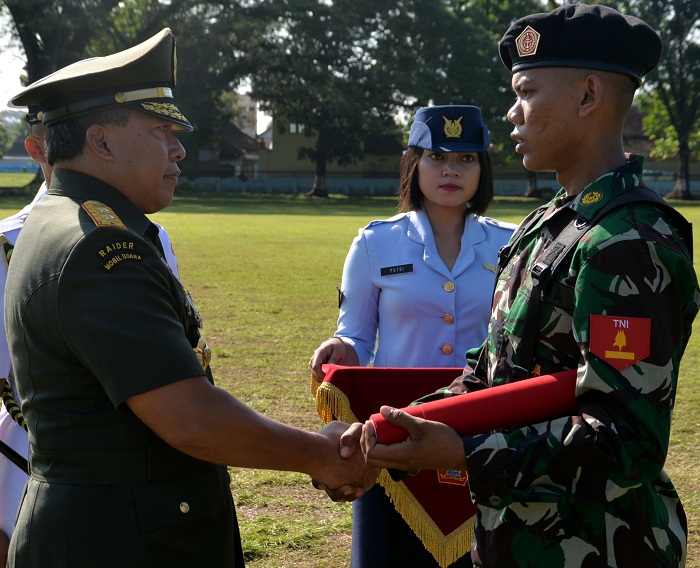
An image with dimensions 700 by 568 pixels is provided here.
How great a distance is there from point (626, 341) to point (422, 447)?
57 cm

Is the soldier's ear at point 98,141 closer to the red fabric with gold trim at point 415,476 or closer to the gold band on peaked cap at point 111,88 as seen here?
the gold band on peaked cap at point 111,88

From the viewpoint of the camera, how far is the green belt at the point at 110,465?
90.0 inches

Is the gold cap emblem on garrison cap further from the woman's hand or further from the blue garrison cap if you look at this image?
the woman's hand

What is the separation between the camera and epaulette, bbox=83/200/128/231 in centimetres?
227

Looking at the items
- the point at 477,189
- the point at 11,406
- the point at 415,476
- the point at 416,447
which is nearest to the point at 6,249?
the point at 11,406

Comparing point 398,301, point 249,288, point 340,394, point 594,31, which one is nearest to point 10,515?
point 340,394

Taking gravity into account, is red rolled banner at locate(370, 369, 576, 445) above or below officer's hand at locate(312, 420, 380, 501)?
above

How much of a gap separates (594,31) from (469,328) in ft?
6.16

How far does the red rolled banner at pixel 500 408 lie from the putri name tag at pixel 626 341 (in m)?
0.15

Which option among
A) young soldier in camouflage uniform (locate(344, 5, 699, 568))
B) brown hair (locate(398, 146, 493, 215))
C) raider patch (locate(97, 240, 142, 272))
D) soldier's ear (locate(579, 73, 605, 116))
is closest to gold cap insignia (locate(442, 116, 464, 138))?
brown hair (locate(398, 146, 493, 215))

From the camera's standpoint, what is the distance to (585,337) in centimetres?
210

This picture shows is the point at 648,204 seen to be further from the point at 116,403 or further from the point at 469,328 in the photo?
the point at 469,328

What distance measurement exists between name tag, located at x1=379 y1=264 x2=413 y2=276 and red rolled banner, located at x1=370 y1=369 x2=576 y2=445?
1752mm

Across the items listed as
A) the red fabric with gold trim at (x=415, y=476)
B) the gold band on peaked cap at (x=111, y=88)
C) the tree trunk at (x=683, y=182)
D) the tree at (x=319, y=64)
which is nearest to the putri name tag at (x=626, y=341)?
the gold band on peaked cap at (x=111, y=88)
